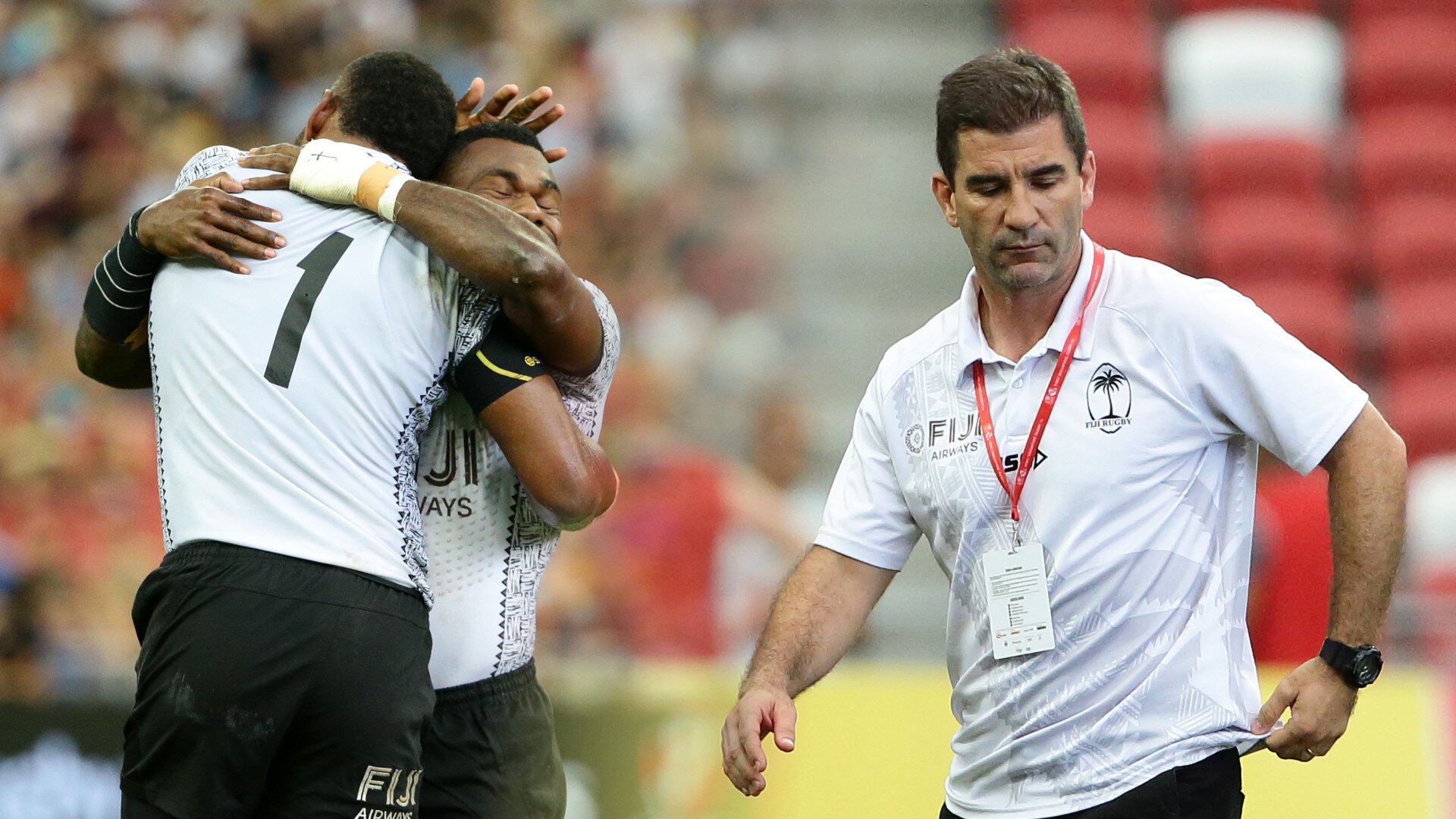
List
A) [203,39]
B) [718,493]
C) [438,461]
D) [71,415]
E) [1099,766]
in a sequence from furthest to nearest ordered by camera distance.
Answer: [203,39]
[71,415]
[718,493]
[438,461]
[1099,766]

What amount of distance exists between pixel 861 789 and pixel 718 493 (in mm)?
1782

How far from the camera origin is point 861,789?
17.6 ft

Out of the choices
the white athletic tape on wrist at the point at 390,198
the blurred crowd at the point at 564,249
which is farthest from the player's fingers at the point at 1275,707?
the blurred crowd at the point at 564,249

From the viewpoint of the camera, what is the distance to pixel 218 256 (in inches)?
119

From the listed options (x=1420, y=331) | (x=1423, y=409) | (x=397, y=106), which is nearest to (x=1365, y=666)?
(x=397, y=106)

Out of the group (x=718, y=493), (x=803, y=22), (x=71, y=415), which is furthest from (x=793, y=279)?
(x=71, y=415)

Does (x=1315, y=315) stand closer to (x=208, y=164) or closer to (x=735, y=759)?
(x=735, y=759)

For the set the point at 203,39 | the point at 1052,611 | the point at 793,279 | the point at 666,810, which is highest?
the point at 203,39

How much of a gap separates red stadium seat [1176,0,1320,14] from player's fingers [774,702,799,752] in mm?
8578

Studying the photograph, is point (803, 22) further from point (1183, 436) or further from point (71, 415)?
point (1183, 436)

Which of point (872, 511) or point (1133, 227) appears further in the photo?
point (1133, 227)

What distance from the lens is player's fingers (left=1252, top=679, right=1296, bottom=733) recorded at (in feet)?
9.52

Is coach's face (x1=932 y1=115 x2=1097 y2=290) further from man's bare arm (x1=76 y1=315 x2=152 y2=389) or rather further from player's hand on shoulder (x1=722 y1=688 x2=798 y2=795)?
man's bare arm (x1=76 y1=315 x2=152 y2=389)

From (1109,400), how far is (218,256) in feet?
5.69
